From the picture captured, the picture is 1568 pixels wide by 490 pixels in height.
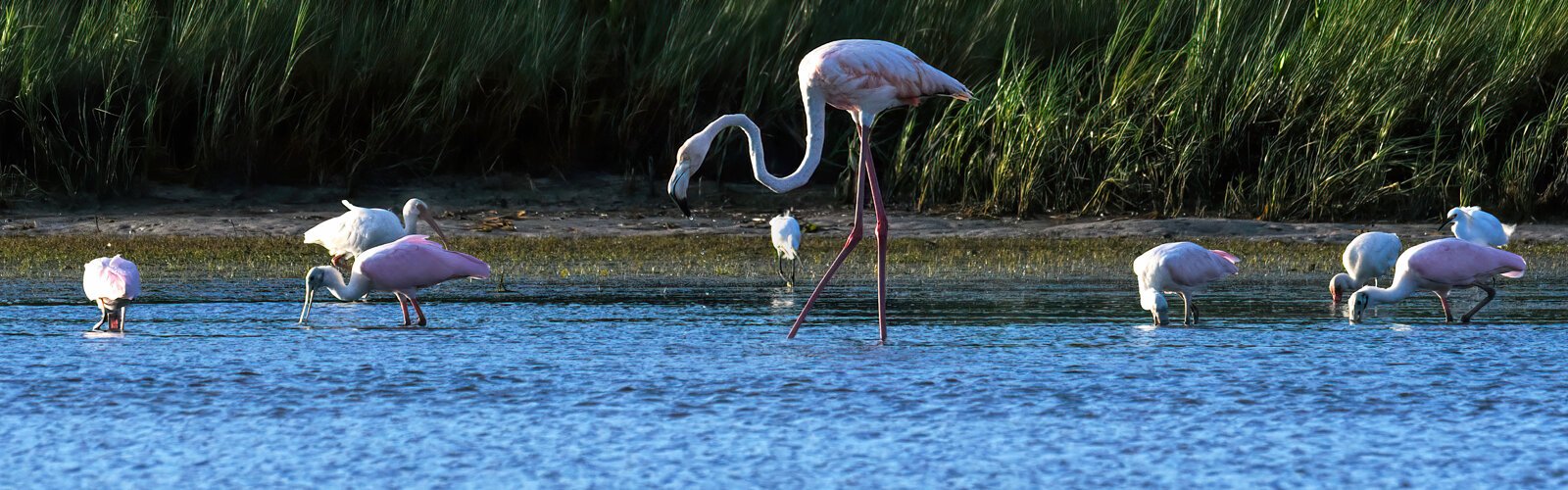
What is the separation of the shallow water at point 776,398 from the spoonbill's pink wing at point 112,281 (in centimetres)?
16

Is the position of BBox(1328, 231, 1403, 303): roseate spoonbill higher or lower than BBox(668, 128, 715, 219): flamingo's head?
lower

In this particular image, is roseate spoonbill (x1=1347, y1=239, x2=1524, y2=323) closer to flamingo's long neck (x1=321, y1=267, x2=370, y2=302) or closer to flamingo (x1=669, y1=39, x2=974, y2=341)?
flamingo (x1=669, y1=39, x2=974, y2=341)

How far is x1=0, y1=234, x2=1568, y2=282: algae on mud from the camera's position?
9281mm

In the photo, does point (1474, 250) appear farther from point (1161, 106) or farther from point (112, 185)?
point (112, 185)

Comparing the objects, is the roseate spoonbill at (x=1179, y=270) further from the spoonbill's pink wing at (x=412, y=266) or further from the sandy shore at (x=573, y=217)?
the sandy shore at (x=573, y=217)

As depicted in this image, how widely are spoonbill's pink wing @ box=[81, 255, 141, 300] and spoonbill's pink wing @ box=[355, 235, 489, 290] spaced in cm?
84

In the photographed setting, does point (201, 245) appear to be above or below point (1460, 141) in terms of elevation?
below

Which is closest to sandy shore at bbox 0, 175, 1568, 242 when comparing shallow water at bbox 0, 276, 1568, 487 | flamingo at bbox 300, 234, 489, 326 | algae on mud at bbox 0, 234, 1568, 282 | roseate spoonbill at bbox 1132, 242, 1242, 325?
algae on mud at bbox 0, 234, 1568, 282

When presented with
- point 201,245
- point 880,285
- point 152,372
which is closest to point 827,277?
point 880,285

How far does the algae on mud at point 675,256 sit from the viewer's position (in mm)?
9281

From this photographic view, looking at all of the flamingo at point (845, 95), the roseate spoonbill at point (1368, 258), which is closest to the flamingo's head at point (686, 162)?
the flamingo at point (845, 95)

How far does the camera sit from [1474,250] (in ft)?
24.1

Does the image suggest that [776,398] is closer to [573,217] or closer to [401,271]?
[401,271]

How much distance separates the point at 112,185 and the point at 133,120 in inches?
18.3
